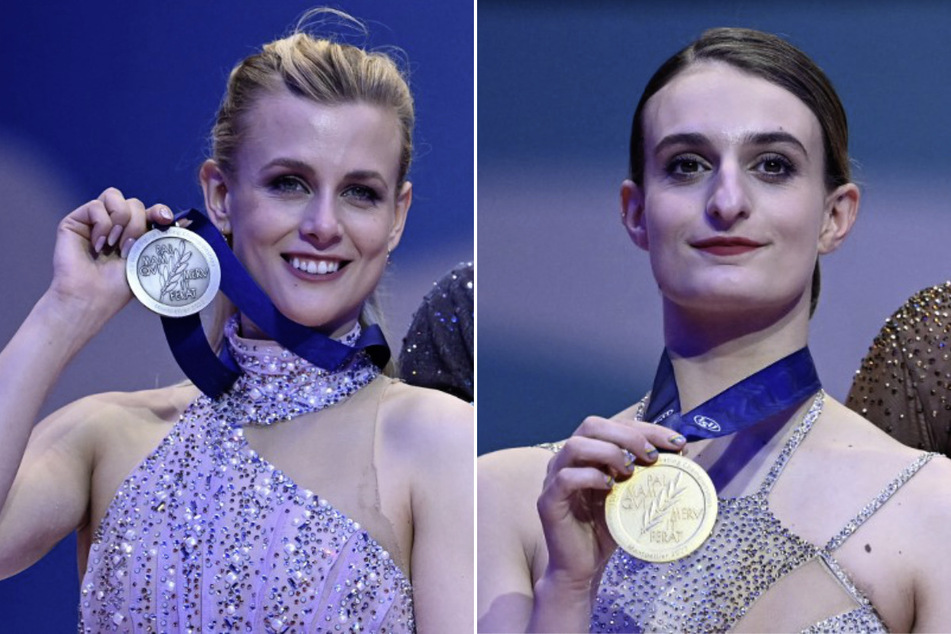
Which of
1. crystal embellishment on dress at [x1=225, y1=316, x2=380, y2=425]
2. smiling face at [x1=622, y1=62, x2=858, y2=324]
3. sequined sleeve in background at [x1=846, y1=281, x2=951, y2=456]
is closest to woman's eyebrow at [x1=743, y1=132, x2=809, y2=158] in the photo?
smiling face at [x1=622, y1=62, x2=858, y2=324]

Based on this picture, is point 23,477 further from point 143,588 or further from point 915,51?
point 915,51

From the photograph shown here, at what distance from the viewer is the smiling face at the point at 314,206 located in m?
2.84

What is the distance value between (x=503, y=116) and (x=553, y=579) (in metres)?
1.00

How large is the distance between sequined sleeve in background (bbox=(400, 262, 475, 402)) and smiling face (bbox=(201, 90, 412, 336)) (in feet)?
0.44

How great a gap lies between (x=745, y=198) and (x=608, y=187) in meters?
0.36

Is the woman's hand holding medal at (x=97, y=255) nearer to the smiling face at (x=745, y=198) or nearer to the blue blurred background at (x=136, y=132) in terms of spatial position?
the blue blurred background at (x=136, y=132)

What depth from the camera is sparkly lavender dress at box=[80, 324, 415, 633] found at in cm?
269

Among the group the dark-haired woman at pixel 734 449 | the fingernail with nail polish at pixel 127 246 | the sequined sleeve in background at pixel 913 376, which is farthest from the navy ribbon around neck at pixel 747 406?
the fingernail with nail polish at pixel 127 246

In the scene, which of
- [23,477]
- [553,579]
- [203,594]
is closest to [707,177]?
[553,579]

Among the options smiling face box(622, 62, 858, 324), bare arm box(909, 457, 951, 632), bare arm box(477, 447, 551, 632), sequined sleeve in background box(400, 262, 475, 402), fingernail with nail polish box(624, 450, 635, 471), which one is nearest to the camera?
bare arm box(909, 457, 951, 632)

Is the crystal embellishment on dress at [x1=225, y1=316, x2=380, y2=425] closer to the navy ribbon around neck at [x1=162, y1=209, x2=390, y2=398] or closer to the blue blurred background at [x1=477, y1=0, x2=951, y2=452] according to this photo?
the navy ribbon around neck at [x1=162, y1=209, x2=390, y2=398]

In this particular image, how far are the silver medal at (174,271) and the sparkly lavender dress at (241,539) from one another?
0.11 m

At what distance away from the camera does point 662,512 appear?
2.61 meters

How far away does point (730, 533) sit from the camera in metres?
2.63
